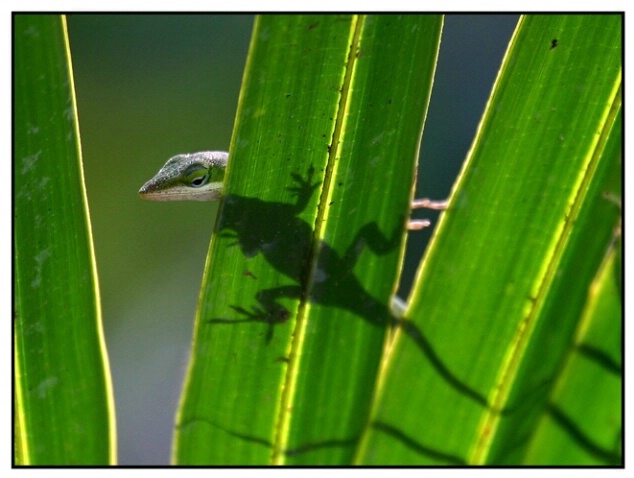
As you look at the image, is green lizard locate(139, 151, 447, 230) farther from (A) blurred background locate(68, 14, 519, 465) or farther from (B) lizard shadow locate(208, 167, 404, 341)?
(A) blurred background locate(68, 14, 519, 465)

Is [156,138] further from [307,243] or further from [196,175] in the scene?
[307,243]

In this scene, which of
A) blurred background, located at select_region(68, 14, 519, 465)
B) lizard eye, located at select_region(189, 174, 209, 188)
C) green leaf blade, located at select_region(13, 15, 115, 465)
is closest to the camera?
green leaf blade, located at select_region(13, 15, 115, 465)

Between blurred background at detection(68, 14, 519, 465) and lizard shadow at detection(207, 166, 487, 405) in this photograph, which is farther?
blurred background at detection(68, 14, 519, 465)

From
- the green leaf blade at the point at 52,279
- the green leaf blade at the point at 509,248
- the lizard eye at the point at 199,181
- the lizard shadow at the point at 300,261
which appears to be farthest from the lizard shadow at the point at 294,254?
the lizard eye at the point at 199,181

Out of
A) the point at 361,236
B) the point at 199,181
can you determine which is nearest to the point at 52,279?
the point at 361,236

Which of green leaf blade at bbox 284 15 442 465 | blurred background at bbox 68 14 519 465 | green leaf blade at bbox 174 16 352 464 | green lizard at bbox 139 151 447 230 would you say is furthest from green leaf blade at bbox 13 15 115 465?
blurred background at bbox 68 14 519 465

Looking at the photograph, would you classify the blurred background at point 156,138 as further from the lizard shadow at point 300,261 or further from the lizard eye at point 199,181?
the lizard shadow at point 300,261
